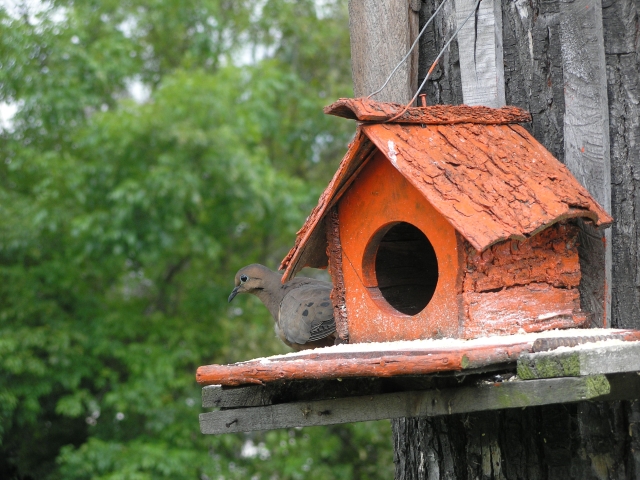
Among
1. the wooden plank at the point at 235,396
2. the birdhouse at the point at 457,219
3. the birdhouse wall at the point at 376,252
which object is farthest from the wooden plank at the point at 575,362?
the wooden plank at the point at 235,396

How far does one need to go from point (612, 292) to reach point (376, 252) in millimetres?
842

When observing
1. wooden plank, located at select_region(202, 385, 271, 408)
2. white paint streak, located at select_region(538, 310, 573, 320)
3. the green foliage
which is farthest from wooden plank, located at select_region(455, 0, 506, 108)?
the green foliage

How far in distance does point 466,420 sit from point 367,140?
1132mm

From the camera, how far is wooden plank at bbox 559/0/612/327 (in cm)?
281

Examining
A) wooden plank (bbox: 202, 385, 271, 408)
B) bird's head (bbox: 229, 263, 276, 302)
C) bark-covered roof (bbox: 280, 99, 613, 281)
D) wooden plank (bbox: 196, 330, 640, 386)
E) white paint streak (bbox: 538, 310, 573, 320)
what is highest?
bark-covered roof (bbox: 280, 99, 613, 281)

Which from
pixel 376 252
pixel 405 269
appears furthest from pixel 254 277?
pixel 376 252

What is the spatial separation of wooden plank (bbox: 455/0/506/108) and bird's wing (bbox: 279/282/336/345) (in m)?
1.20

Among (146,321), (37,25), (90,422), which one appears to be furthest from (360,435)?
(37,25)

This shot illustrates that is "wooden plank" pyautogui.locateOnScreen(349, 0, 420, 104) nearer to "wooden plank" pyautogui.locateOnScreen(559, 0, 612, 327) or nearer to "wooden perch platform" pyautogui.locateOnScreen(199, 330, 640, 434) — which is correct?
"wooden plank" pyautogui.locateOnScreen(559, 0, 612, 327)

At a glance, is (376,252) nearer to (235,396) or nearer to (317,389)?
(317,389)

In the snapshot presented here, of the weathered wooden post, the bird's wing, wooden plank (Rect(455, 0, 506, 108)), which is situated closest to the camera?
the weathered wooden post

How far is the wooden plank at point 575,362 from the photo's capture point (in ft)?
6.53

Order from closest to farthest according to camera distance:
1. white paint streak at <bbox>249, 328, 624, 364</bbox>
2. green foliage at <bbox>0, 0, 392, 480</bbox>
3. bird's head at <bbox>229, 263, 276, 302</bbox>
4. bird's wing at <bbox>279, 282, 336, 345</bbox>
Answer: white paint streak at <bbox>249, 328, 624, 364</bbox> < bird's wing at <bbox>279, 282, 336, 345</bbox> < bird's head at <bbox>229, 263, 276, 302</bbox> < green foliage at <bbox>0, 0, 392, 480</bbox>

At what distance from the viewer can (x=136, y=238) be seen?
817 cm
